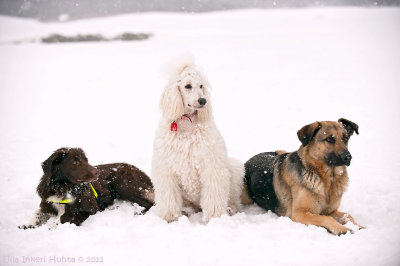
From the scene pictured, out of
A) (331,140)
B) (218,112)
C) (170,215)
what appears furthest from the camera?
(218,112)

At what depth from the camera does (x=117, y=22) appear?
26453mm

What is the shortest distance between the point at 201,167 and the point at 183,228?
2.71 feet

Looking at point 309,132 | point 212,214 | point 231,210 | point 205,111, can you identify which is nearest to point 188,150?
point 205,111

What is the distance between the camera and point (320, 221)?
4008 mm

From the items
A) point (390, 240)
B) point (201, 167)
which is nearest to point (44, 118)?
point (201, 167)

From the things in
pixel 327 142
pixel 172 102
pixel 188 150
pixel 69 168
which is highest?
pixel 172 102

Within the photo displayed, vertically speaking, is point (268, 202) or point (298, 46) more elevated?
point (298, 46)

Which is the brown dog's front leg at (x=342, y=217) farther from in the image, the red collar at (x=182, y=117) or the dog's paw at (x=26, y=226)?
the dog's paw at (x=26, y=226)

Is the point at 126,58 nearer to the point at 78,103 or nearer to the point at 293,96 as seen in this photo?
the point at 78,103

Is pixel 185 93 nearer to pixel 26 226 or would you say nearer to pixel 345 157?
pixel 345 157

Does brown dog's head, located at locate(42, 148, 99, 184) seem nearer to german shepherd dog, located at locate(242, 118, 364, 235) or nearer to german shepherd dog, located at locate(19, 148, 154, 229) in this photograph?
german shepherd dog, located at locate(19, 148, 154, 229)

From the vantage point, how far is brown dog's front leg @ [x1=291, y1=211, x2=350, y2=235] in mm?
3836

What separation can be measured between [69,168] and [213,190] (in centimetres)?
192

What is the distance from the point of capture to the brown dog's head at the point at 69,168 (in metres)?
4.42
